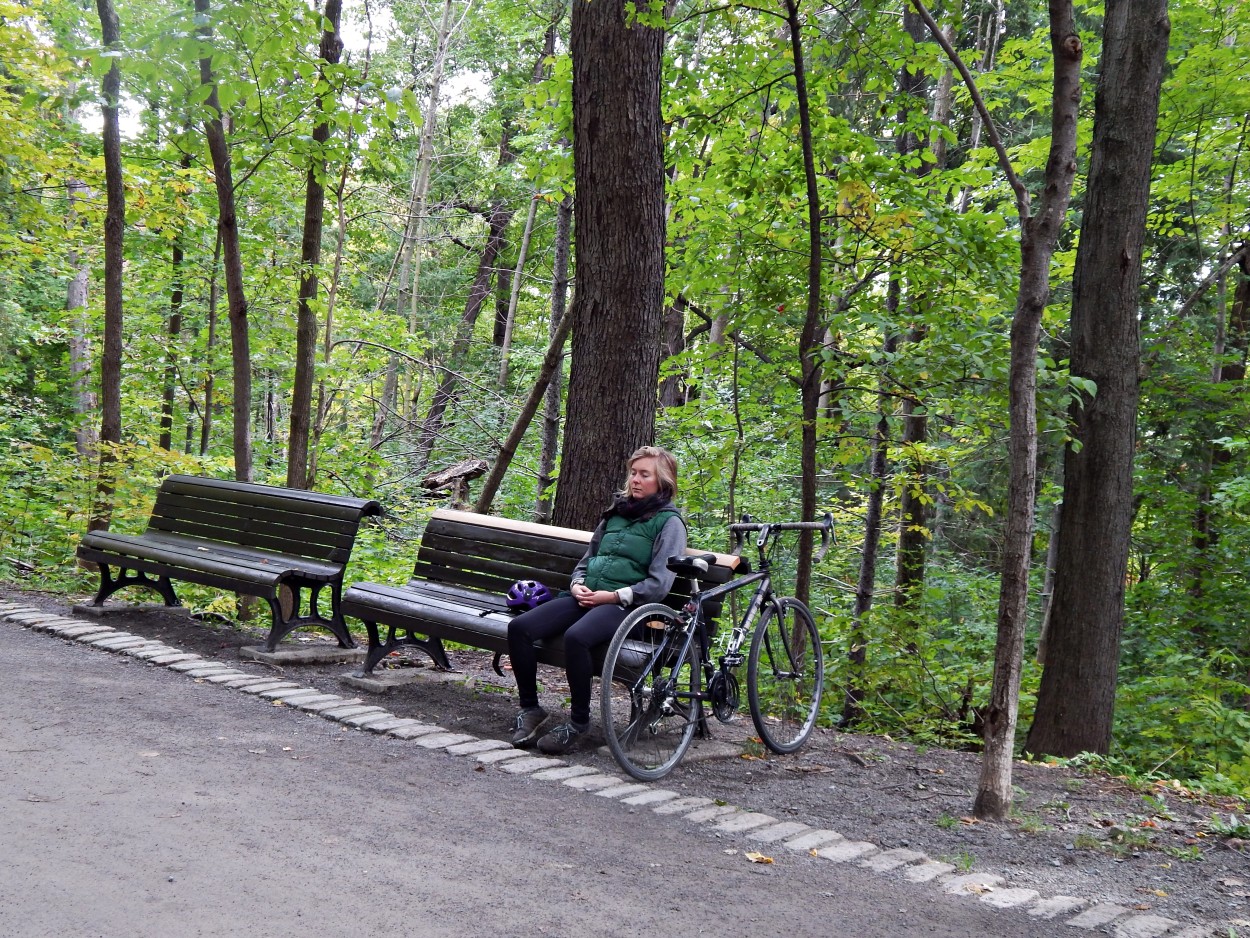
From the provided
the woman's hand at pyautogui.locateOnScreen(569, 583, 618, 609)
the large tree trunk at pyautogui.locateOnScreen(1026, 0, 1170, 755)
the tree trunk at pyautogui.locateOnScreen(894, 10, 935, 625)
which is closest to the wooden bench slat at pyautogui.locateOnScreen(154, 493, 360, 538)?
the woman's hand at pyautogui.locateOnScreen(569, 583, 618, 609)

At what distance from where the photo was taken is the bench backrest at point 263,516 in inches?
254

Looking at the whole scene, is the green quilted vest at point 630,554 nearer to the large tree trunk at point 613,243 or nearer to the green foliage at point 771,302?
the large tree trunk at point 613,243

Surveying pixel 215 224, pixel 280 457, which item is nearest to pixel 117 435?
pixel 215 224

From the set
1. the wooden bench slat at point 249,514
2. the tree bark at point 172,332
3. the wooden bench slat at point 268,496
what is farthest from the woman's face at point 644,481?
the tree bark at point 172,332

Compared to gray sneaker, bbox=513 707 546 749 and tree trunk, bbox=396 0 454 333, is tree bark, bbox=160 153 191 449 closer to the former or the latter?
tree trunk, bbox=396 0 454 333

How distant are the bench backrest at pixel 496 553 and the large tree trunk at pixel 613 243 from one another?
Result: 0.68 meters

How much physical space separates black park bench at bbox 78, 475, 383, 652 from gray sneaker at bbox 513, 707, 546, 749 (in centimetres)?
194

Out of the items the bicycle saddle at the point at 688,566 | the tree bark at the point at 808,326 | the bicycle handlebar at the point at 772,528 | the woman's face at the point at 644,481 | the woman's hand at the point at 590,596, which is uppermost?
the tree bark at the point at 808,326

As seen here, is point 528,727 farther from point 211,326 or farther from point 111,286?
point 211,326

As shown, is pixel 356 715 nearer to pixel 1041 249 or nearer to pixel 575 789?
pixel 575 789

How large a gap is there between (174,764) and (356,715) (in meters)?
1.21

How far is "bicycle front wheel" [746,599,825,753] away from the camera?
510 cm

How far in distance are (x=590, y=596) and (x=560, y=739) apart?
0.71 meters

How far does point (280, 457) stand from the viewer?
1534cm
